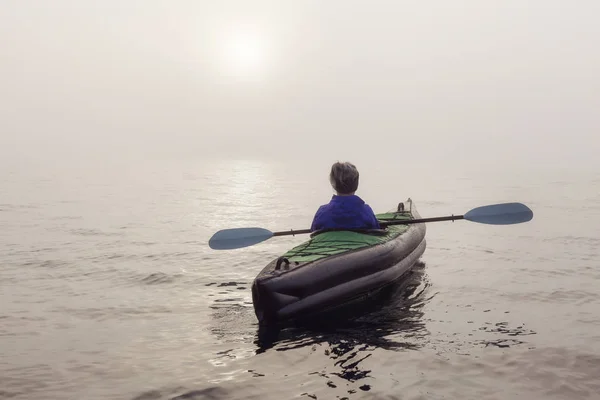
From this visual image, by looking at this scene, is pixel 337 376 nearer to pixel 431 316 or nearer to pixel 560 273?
pixel 431 316

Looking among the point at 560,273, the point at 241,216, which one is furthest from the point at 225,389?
the point at 241,216

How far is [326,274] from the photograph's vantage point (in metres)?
6.66

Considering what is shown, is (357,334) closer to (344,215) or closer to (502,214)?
(344,215)

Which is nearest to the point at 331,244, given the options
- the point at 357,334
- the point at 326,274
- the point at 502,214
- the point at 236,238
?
the point at 326,274

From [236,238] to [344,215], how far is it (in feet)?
6.49

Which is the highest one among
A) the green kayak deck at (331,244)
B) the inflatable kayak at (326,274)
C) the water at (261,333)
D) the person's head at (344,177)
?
the person's head at (344,177)

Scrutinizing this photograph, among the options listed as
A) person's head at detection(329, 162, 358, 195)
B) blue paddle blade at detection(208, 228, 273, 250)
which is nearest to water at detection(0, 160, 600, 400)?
blue paddle blade at detection(208, 228, 273, 250)

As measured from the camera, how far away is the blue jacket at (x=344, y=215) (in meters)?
7.86

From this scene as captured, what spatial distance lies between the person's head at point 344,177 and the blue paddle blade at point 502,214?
2683mm

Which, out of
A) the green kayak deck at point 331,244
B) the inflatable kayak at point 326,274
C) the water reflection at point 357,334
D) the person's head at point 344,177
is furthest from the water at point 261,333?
the person's head at point 344,177

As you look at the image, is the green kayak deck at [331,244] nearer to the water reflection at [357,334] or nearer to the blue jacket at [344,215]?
the blue jacket at [344,215]

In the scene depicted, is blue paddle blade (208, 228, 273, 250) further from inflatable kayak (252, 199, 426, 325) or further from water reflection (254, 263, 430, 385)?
→ water reflection (254, 263, 430, 385)

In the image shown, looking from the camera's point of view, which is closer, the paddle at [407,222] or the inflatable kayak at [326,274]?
the inflatable kayak at [326,274]

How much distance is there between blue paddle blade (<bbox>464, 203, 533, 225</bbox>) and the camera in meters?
9.06
